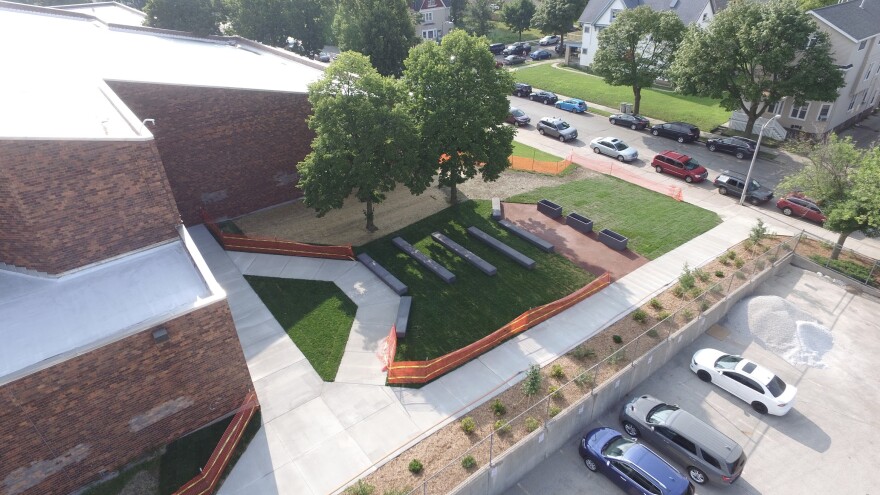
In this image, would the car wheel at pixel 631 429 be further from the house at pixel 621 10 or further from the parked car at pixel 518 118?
the house at pixel 621 10

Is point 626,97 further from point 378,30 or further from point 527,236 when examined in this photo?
point 527,236

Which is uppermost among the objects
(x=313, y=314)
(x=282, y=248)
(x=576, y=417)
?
(x=282, y=248)

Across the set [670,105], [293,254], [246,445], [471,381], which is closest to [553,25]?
[670,105]

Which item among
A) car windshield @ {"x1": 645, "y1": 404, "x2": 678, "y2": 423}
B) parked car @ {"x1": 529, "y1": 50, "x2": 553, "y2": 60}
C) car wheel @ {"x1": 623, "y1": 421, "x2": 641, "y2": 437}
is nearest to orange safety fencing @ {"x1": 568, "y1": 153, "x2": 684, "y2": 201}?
car windshield @ {"x1": 645, "y1": 404, "x2": 678, "y2": 423}

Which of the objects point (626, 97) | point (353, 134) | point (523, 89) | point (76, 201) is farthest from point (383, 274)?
point (626, 97)

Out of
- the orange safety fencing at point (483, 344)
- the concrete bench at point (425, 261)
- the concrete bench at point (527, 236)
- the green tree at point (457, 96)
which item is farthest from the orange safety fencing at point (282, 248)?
the concrete bench at point (527, 236)

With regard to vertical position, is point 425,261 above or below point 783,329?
above
